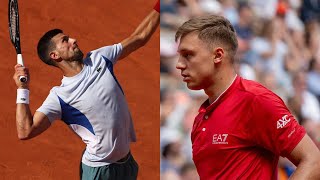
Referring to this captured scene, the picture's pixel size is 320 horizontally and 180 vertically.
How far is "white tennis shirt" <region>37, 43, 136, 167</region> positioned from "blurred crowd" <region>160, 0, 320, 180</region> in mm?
2838

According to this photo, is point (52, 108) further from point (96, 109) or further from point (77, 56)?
point (77, 56)

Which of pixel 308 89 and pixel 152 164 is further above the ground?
pixel 308 89

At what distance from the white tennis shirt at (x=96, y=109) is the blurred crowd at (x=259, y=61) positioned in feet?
9.31

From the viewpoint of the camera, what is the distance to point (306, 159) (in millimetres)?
1802

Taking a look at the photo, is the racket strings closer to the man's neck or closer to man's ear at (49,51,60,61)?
man's ear at (49,51,60,61)

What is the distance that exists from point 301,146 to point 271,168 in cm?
19

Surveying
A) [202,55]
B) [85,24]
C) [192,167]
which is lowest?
[192,167]

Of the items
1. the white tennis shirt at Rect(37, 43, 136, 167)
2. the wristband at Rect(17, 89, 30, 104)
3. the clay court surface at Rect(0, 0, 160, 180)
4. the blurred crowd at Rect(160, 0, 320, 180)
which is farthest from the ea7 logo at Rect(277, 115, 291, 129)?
the blurred crowd at Rect(160, 0, 320, 180)

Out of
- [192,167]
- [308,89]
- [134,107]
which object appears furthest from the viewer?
[308,89]

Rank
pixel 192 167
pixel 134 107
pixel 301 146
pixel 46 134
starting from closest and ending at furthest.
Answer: pixel 301 146 < pixel 46 134 < pixel 134 107 < pixel 192 167

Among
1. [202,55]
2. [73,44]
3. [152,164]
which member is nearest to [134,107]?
[152,164]

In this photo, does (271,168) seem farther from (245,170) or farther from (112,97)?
(112,97)

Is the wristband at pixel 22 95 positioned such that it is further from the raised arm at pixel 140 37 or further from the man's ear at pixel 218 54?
the man's ear at pixel 218 54

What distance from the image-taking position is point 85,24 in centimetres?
691
